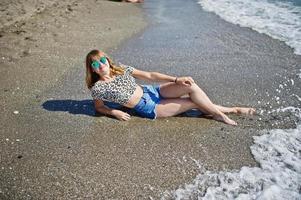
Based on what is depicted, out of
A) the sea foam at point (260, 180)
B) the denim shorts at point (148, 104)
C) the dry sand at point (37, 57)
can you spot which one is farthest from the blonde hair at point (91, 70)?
the sea foam at point (260, 180)

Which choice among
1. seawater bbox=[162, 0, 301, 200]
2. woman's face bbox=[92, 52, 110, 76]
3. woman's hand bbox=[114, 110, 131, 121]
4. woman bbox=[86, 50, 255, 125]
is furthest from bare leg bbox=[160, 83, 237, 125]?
woman's face bbox=[92, 52, 110, 76]

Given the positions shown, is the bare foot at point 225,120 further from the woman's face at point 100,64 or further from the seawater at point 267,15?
the seawater at point 267,15

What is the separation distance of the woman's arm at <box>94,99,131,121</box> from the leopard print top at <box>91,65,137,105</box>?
11cm

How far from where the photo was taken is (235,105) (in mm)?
5266

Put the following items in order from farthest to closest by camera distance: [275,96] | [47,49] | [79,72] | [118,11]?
[118,11]
[47,49]
[79,72]
[275,96]

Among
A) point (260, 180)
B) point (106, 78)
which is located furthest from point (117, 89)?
point (260, 180)

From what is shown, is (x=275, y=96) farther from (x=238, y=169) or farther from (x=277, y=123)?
(x=238, y=169)

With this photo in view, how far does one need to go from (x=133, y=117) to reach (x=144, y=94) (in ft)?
1.04

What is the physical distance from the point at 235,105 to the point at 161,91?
1.03m

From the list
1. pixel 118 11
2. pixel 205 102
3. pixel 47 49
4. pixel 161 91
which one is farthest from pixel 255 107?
Answer: pixel 118 11

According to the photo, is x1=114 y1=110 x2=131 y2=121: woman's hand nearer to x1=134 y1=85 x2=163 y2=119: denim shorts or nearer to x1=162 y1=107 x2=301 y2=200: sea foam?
x1=134 y1=85 x2=163 y2=119: denim shorts

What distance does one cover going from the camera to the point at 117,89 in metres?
4.73

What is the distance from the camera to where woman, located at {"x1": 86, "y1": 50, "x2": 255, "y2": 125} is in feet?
15.4

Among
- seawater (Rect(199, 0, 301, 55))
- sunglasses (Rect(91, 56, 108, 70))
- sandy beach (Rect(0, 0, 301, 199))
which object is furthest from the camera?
seawater (Rect(199, 0, 301, 55))
